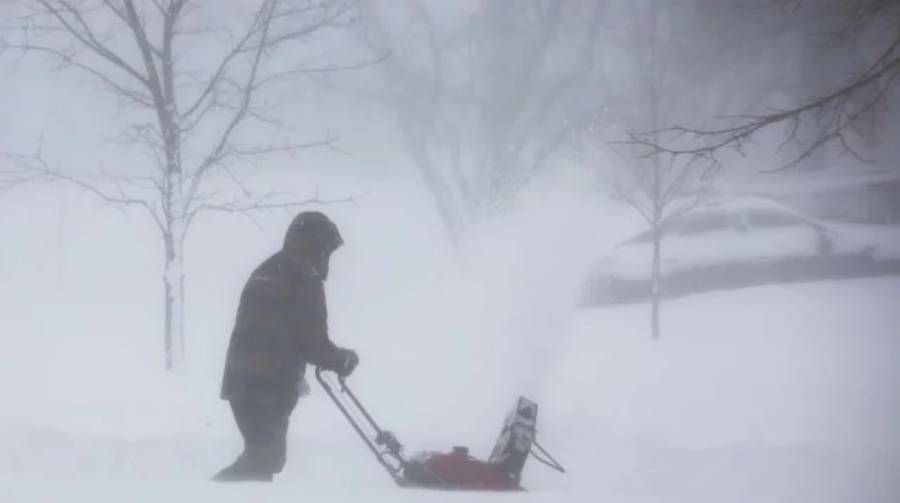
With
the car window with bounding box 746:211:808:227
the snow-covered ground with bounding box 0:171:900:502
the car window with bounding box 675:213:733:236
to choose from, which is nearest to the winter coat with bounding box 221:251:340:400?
the snow-covered ground with bounding box 0:171:900:502

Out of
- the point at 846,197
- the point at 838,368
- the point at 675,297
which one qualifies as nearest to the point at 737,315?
the point at 675,297

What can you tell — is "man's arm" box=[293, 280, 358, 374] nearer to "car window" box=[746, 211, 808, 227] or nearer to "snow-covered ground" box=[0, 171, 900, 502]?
"snow-covered ground" box=[0, 171, 900, 502]

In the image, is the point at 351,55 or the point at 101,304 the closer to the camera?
the point at 101,304

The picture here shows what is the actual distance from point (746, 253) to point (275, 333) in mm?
9197

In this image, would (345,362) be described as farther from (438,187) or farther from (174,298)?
(438,187)

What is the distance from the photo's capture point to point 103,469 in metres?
6.57

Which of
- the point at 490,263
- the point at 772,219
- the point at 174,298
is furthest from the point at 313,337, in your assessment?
the point at 490,263

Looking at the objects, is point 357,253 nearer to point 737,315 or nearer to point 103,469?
point 737,315

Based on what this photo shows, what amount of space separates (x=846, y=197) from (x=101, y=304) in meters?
11.5

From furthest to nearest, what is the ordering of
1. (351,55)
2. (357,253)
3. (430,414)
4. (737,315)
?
(351,55)
(357,253)
(737,315)
(430,414)

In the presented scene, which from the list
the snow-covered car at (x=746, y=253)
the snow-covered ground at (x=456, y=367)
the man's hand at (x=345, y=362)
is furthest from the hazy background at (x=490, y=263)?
the man's hand at (x=345, y=362)

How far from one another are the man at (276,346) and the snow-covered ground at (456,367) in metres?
0.31

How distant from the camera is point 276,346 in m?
3.84

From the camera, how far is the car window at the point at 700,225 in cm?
1188
